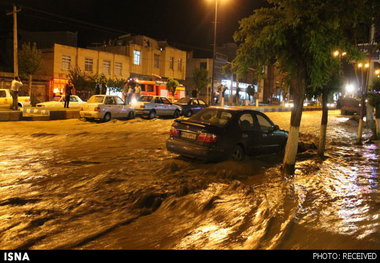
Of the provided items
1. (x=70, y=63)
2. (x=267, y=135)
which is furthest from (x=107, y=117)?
(x=70, y=63)

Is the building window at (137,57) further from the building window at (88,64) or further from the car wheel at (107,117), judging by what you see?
the car wheel at (107,117)

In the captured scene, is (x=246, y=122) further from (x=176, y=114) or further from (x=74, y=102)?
(x=74, y=102)

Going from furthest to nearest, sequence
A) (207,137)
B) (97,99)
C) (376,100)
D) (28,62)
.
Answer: (28,62) < (97,99) < (376,100) < (207,137)

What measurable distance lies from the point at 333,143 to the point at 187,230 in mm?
11025

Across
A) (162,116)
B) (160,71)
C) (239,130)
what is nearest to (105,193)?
(239,130)

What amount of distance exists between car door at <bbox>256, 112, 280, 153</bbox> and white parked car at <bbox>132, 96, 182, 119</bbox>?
39.5 feet

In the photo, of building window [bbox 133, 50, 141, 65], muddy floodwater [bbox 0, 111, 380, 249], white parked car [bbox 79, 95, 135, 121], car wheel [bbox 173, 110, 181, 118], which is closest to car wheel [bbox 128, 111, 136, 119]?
white parked car [bbox 79, 95, 135, 121]

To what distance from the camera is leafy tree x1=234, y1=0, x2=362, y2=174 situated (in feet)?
21.9

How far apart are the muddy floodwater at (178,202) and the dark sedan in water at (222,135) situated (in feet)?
1.08

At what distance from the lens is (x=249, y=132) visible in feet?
29.0

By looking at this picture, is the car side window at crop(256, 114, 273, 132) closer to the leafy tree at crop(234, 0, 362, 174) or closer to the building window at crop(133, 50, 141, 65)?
the leafy tree at crop(234, 0, 362, 174)

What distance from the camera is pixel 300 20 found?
677cm

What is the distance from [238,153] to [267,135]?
1370 millimetres

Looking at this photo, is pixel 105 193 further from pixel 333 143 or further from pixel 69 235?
pixel 333 143
